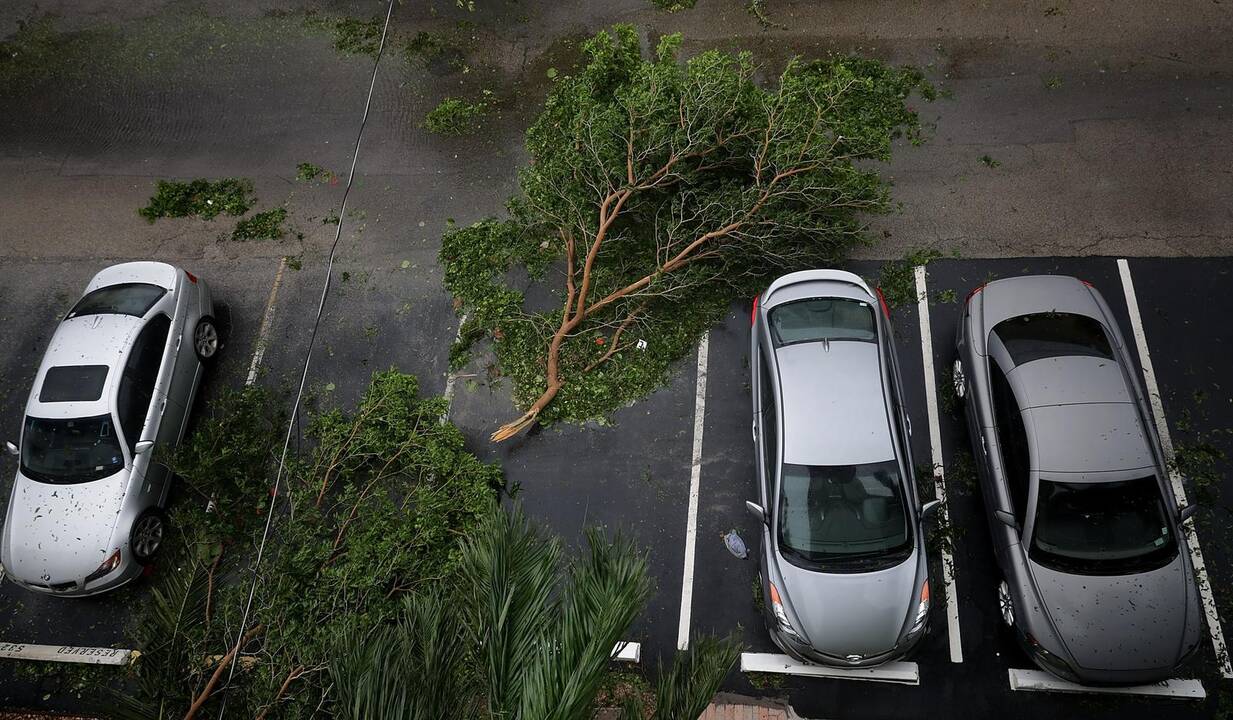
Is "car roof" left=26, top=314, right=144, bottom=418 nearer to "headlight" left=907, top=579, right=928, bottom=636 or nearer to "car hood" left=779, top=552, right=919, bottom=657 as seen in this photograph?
"car hood" left=779, top=552, right=919, bottom=657

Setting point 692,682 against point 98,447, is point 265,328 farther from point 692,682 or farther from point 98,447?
point 692,682

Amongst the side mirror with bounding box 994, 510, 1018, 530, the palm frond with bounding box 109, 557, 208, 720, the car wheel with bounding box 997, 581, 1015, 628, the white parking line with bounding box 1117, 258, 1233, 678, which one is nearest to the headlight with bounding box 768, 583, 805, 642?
the car wheel with bounding box 997, 581, 1015, 628


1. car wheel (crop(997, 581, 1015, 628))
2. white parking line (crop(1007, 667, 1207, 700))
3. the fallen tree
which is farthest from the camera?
the fallen tree

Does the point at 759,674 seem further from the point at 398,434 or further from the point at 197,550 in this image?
the point at 197,550

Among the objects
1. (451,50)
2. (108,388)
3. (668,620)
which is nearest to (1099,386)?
(668,620)

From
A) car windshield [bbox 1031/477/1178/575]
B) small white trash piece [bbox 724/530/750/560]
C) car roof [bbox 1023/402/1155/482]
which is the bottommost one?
small white trash piece [bbox 724/530/750/560]
